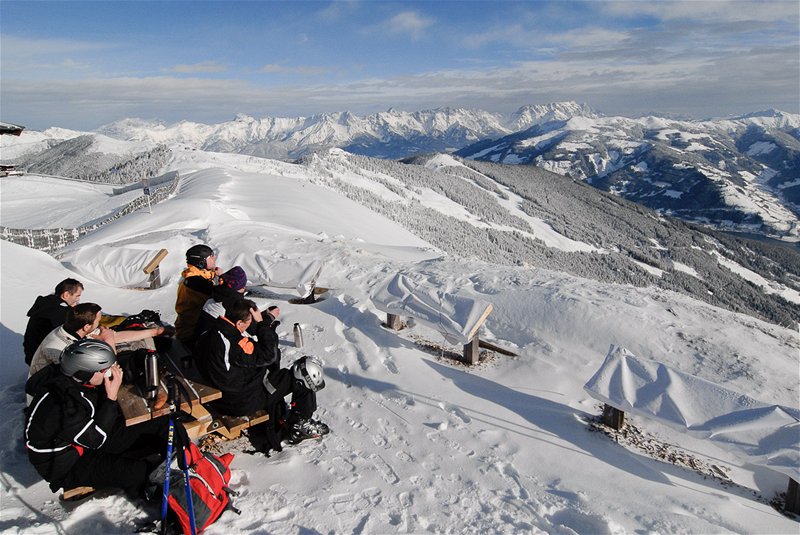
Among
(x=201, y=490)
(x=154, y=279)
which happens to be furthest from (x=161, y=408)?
(x=154, y=279)

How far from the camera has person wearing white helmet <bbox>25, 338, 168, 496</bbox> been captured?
4293mm

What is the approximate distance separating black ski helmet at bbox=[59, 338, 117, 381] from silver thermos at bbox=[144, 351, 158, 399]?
89 centimetres

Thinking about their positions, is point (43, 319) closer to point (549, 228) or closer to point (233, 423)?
point (233, 423)

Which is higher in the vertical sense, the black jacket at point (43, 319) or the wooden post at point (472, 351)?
the black jacket at point (43, 319)

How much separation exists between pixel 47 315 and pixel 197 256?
2183 millimetres

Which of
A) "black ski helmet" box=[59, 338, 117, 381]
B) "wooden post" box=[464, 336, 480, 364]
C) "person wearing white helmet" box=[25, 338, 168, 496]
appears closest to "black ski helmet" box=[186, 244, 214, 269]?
"person wearing white helmet" box=[25, 338, 168, 496]

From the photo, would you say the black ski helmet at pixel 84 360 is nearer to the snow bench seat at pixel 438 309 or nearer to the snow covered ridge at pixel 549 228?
the snow bench seat at pixel 438 309

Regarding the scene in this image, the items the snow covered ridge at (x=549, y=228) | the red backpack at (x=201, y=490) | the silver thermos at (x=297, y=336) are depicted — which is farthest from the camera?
the snow covered ridge at (x=549, y=228)

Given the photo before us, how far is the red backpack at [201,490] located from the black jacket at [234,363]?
30.6 inches

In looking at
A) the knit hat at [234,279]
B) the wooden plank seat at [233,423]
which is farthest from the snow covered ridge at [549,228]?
the wooden plank seat at [233,423]

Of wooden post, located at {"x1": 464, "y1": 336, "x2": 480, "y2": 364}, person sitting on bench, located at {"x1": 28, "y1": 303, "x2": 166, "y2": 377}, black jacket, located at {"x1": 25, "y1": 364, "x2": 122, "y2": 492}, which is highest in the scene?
person sitting on bench, located at {"x1": 28, "y1": 303, "x2": 166, "y2": 377}

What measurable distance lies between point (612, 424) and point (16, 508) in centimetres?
→ 763

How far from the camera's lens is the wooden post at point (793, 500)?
543cm

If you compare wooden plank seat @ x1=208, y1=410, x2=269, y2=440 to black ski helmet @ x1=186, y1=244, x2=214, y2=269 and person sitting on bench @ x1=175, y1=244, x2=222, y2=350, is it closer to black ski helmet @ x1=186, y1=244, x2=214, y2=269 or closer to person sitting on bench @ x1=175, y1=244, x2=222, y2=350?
person sitting on bench @ x1=175, y1=244, x2=222, y2=350
